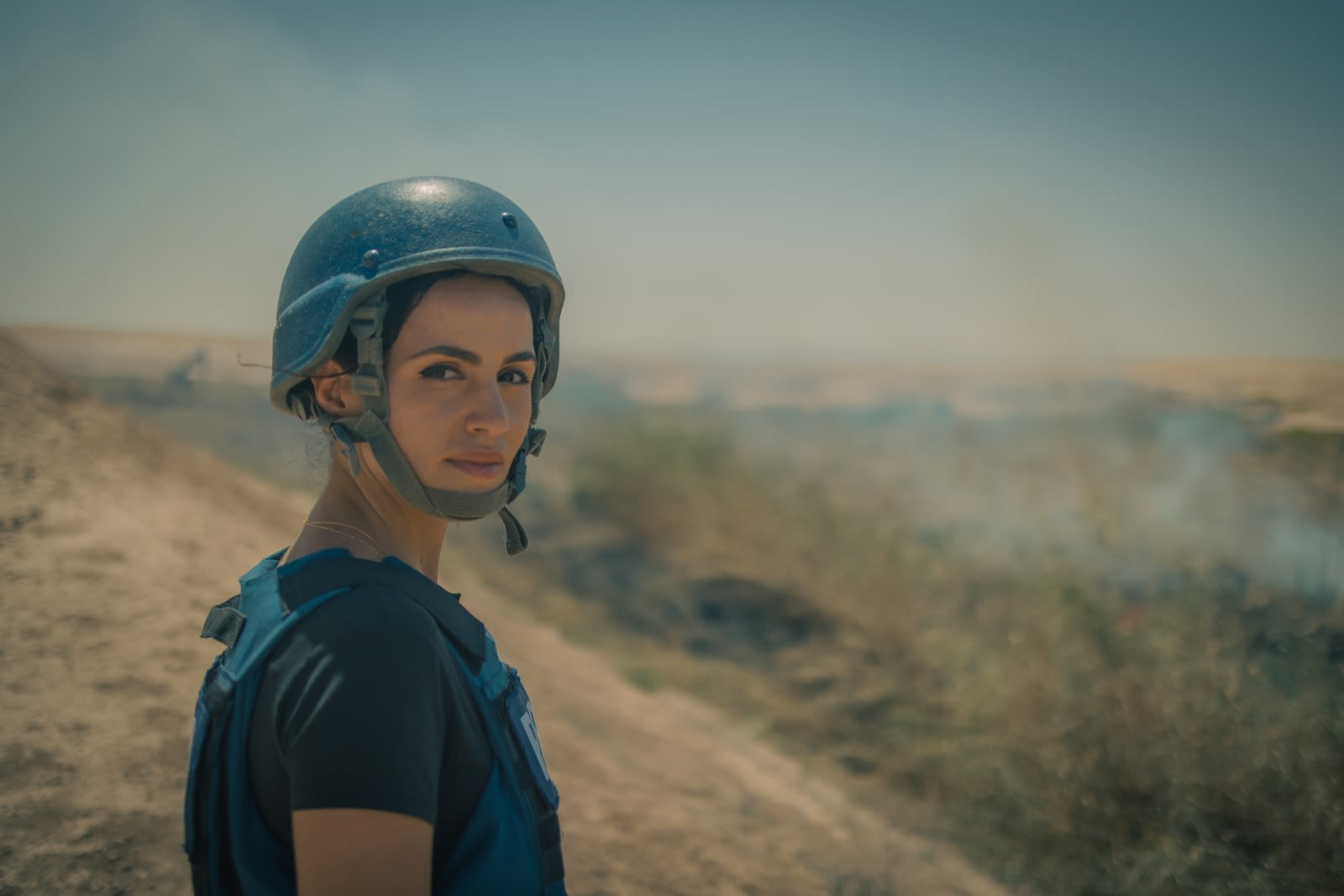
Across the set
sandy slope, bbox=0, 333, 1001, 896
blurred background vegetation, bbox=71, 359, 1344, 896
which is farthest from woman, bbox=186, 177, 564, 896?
sandy slope, bbox=0, 333, 1001, 896

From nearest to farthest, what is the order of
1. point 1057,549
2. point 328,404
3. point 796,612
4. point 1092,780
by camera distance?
point 328,404 < point 1092,780 < point 1057,549 < point 796,612

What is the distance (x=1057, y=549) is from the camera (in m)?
8.62

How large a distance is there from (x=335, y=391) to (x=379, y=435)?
187mm

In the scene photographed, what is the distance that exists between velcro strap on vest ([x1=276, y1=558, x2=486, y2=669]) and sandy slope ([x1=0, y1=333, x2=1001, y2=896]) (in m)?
1.87

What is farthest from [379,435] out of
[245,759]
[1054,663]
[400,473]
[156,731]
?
[1054,663]

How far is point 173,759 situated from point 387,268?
100 inches

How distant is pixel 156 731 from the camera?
3188 millimetres

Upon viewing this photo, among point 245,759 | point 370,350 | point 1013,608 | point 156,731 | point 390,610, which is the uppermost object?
point 370,350

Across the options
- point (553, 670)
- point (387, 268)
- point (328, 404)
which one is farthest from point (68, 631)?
point (553, 670)

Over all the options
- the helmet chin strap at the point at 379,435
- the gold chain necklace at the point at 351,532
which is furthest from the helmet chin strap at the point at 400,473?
the gold chain necklace at the point at 351,532

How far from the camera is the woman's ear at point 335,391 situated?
1.64m

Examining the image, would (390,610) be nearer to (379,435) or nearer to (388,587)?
(388,587)

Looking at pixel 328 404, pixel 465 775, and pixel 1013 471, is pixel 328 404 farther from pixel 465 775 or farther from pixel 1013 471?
pixel 1013 471

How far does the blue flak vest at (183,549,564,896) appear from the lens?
125cm
